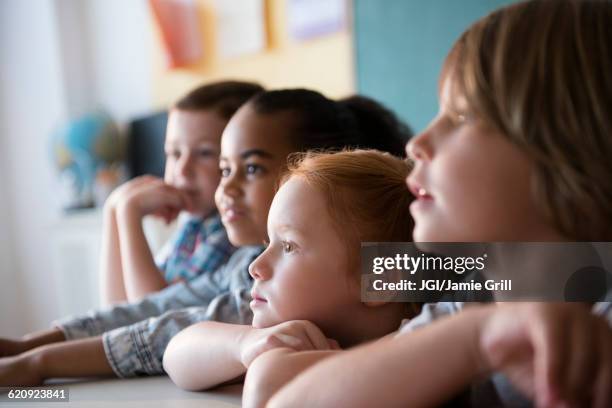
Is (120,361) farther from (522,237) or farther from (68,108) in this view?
(68,108)

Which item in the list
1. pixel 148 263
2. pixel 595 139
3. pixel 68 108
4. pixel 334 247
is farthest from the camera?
pixel 68 108

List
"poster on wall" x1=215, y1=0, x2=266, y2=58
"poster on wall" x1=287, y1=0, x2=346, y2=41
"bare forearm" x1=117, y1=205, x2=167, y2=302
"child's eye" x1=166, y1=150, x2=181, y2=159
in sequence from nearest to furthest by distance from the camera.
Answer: "bare forearm" x1=117, y1=205, x2=167, y2=302, "child's eye" x1=166, y1=150, x2=181, y2=159, "poster on wall" x1=287, y1=0, x2=346, y2=41, "poster on wall" x1=215, y1=0, x2=266, y2=58

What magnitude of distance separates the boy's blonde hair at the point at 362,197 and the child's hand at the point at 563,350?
28cm

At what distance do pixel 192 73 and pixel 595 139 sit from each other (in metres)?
2.05

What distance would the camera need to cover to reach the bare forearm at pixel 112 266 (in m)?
1.19

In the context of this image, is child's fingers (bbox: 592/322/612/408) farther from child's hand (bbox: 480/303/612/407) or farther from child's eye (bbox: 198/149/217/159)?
child's eye (bbox: 198/149/217/159)

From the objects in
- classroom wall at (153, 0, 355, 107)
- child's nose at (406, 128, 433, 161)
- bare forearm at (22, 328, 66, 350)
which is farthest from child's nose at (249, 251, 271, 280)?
classroom wall at (153, 0, 355, 107)

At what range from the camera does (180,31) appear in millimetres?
2346

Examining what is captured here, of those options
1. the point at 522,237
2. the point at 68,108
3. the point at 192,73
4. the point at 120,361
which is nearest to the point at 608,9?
the point at 522,237

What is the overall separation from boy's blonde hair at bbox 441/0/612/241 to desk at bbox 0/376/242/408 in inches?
13.9

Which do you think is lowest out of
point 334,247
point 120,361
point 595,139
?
point 120,361

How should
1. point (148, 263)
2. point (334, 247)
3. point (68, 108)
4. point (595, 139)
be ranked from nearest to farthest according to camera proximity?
point (595, 139), point (334, 247), point (148, 263), point (68, 108)

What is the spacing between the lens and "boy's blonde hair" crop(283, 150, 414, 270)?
0.63 meters

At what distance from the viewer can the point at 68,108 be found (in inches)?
105
